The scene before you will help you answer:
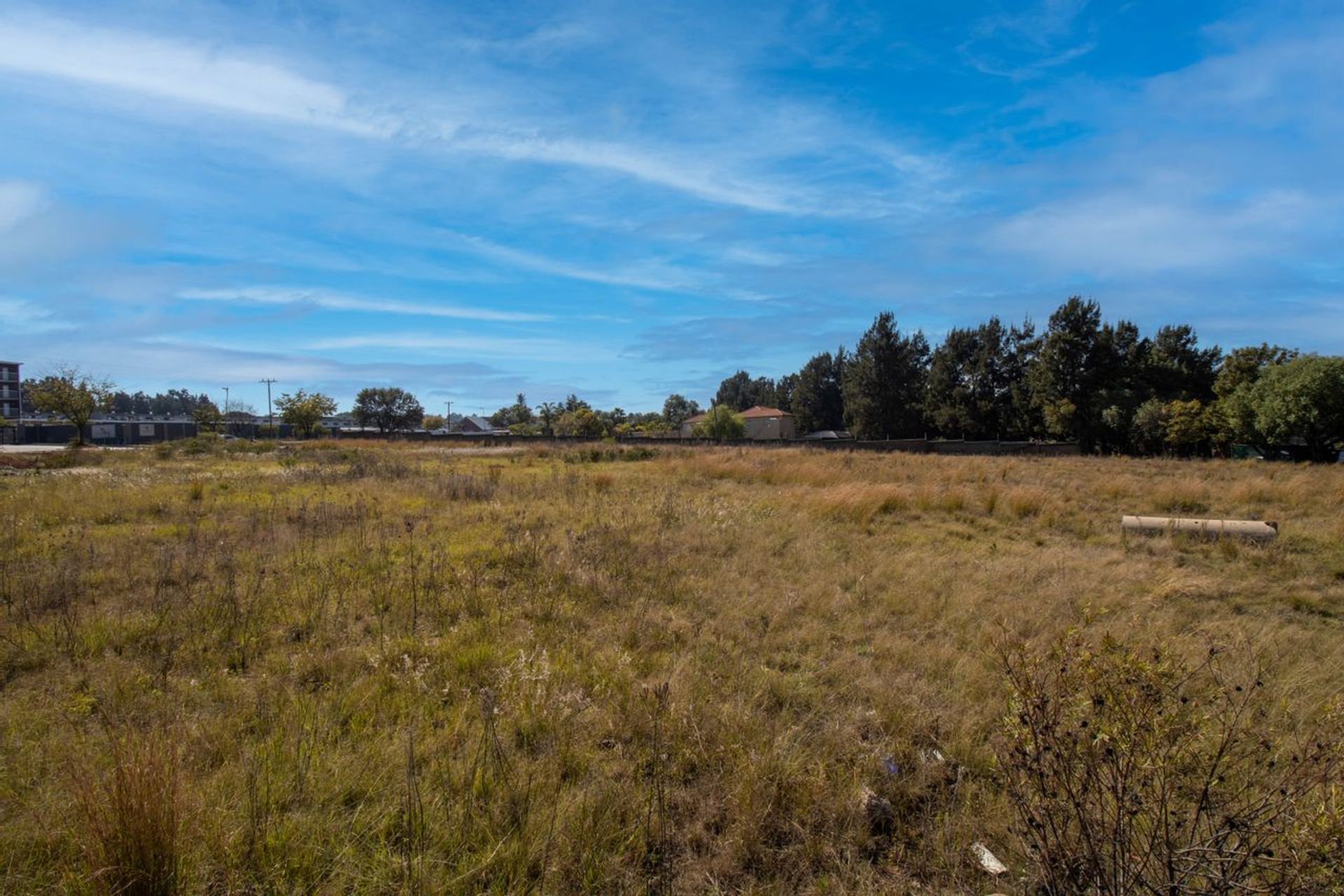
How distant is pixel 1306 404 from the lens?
30.3 metres

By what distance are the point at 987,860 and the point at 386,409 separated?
9040 centimetres

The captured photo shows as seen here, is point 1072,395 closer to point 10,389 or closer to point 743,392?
point 743,392

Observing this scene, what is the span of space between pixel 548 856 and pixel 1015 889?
2.02m

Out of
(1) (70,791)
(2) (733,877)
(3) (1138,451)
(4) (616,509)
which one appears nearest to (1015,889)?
(2) (733,877)

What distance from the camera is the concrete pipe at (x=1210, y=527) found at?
9.01 metres

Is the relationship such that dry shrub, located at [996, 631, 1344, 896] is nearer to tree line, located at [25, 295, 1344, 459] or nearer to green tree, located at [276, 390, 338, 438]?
tree line, located at [25, 295, 1344, 459]

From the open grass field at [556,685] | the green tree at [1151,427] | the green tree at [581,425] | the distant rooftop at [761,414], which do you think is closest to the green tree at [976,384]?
the green tree at [1151,427]

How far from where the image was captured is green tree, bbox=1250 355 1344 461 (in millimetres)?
29953

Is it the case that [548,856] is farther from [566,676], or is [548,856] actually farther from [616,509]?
[616,509]

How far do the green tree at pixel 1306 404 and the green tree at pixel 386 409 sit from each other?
86826 millimetres

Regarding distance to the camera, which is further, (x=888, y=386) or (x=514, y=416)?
(x=514, y=416)

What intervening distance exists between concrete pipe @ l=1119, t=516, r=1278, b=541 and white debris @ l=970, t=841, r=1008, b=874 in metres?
9.31

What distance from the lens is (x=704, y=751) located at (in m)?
3.44

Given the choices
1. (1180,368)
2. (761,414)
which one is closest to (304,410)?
(761,414)
